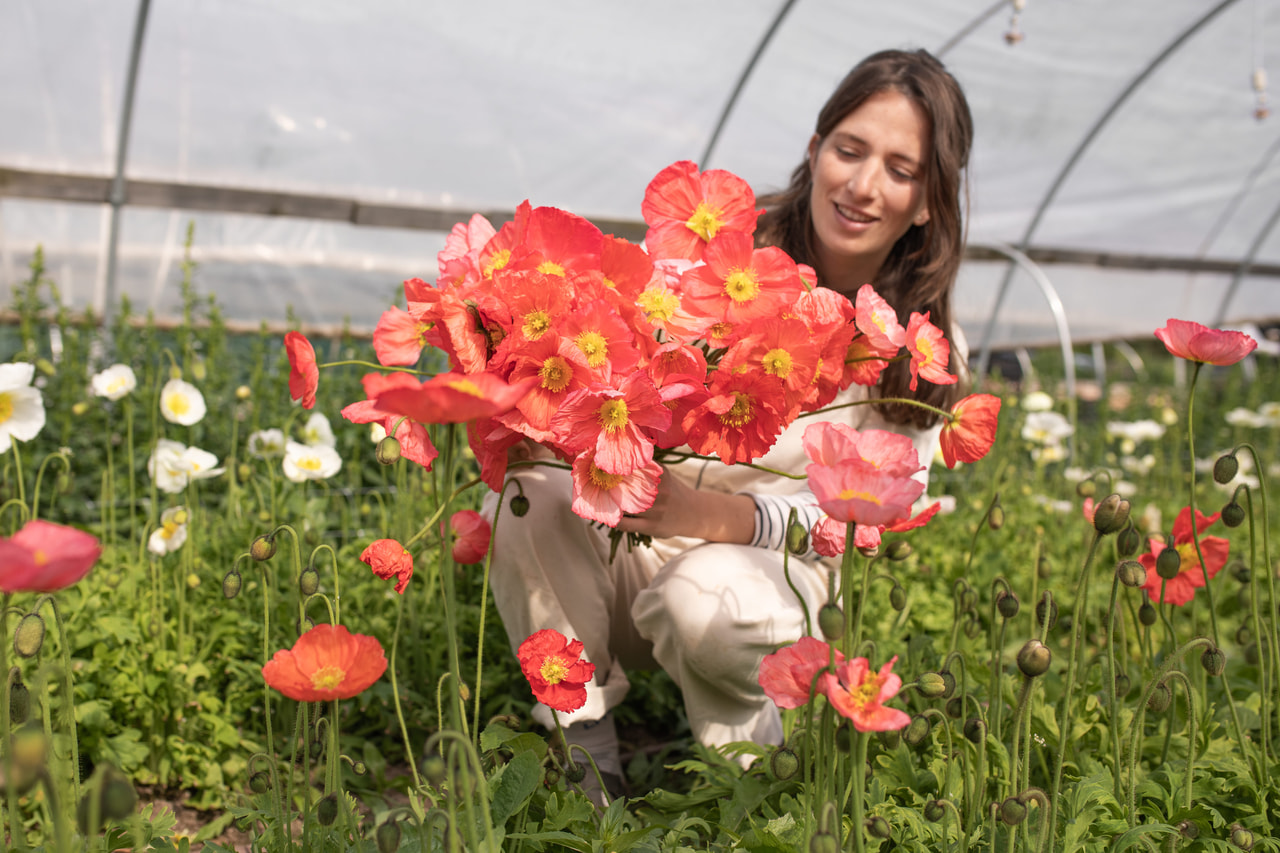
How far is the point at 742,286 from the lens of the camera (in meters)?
0.94

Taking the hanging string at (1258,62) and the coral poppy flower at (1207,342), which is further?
the hanging string at (1258,62)

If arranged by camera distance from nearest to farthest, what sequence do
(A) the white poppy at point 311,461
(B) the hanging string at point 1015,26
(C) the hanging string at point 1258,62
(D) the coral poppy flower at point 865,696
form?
(D) the coral poppy flower at point 865,696 < (A) the white poppy at point 311,461 < (B) the hanging string at point 1015,26 < (C) the hanging string at point 1258,62

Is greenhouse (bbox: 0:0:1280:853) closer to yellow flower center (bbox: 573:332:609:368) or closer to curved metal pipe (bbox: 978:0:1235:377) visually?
yellow flower center (bbox: 573:332:609:368)

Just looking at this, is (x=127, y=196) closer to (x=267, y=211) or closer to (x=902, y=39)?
(x=267, y=211)

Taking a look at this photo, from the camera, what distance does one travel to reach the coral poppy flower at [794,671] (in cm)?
81

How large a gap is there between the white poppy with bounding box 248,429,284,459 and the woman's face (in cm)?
120

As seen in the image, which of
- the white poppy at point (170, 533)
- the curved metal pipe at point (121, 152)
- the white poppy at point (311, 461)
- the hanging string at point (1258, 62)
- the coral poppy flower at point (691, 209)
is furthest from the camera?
the hanging string at point (1258, 62)

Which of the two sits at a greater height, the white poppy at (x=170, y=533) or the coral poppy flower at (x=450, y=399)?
the coral poppy flower at (x=450, y=399)

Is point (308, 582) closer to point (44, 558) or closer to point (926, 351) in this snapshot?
point (44, 558)

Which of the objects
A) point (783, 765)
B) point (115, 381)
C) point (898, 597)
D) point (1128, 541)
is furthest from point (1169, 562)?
point (115, 381)

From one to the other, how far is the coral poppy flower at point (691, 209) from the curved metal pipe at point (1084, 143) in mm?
4308

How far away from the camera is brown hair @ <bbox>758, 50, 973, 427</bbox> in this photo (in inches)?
63.6

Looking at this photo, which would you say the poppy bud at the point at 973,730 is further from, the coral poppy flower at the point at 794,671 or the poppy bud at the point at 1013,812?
the coral poppy flower at the point at 794,671

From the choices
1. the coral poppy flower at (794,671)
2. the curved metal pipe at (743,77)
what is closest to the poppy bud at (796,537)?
the coral poppy flower at (794,671)
